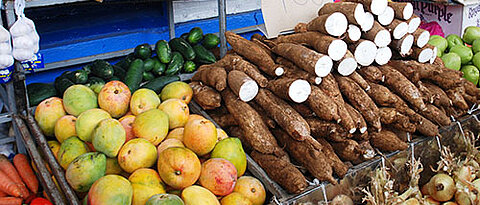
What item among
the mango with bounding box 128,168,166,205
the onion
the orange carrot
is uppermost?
the mango with bounding box 128,168,166,205

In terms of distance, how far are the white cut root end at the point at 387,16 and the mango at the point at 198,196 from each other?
1633 mm

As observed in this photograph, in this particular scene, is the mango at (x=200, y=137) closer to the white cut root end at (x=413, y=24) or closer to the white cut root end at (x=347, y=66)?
the white cut root end at (x=347, y=66)

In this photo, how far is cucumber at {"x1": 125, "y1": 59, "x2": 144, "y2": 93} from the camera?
8.86ft

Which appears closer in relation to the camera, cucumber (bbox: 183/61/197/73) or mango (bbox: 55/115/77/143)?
mango (bbox: 55/115/77/143)

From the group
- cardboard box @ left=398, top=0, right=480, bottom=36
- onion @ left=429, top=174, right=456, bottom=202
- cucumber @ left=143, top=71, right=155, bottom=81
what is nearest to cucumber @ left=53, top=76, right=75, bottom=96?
cucumber @ left=143, top=71, right=155, bottom=81

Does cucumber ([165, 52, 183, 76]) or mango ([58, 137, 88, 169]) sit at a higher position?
cucumber ([165, 52, 183, 76])

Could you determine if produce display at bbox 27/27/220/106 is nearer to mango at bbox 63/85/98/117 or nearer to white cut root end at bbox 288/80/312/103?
mango at bbox 63/85/98/117

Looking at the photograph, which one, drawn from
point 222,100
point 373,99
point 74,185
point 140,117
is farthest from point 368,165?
point 74,185

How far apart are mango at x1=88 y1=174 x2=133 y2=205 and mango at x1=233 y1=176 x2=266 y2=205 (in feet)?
1.79

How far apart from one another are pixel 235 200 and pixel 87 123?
860 millimetres

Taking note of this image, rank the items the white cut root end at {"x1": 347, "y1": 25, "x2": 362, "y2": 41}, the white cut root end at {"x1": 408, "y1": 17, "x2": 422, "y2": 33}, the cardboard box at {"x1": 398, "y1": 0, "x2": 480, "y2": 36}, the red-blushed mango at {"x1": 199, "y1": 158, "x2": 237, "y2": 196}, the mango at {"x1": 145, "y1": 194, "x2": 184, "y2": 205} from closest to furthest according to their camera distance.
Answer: the mango at {"x1": 145, "y1": 194, "x2": 184, "y2": 205}, the red-blushed mango at {"x1": 199, "y1": 158, "x2": 237, "y2": 196}, the white cut root end at {"x1": 347, "y1": 25, "x2": 362, "y2": 41}, the white cut root end at {"x1": 408, "y1": 17, "x2": 422, "y2": 33}, the cardboard box at {"x1": 398, "y1": 0, "x2": 480, "y2": 36}

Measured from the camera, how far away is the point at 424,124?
8.09 ft

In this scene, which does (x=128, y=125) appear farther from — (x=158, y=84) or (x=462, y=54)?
(x=462, y=54)

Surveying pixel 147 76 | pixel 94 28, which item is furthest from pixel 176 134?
pixel 94 28
